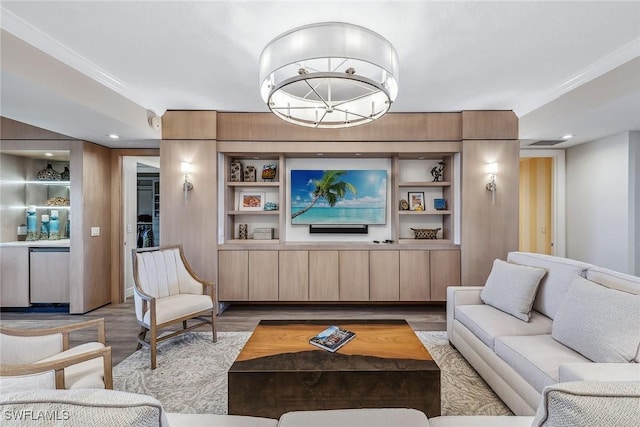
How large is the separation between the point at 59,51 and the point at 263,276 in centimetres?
300

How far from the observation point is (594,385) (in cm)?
68

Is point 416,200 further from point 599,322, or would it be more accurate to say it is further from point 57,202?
point 57,202

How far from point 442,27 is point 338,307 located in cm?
342

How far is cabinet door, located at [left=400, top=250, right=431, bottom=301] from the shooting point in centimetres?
392

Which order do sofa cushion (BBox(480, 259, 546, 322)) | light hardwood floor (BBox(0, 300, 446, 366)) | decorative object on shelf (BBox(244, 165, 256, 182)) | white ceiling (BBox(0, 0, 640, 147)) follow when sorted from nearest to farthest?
white ceiling (BBox(0, 0, 640, 147)) < sofa cushion (BBox(480, 259, 546, 322)) < light hardwood floor (BBox(0, 300, 446, 366)) < decorative object on shelf (BBox(244, 165, 256, 182))

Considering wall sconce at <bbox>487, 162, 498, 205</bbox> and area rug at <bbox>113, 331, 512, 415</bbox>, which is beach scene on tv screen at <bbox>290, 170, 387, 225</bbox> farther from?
area rug at <bbox>113, 331, 512, 415</bbox>

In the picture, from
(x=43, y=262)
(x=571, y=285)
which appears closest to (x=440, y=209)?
(x=571, y=285)

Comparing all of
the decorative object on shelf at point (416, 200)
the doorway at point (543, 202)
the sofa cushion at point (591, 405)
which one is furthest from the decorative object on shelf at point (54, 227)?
the doorway at point (543, 202)

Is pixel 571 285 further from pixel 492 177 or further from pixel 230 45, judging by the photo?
pixel 230 45

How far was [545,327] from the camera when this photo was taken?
2182mm

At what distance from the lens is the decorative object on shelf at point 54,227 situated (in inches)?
173

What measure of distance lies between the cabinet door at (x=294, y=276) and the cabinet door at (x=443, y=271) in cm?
171

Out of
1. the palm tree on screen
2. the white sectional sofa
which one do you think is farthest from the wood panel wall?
the palm tree on screen

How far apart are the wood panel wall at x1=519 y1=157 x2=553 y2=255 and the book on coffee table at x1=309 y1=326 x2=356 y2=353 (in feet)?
13.8
